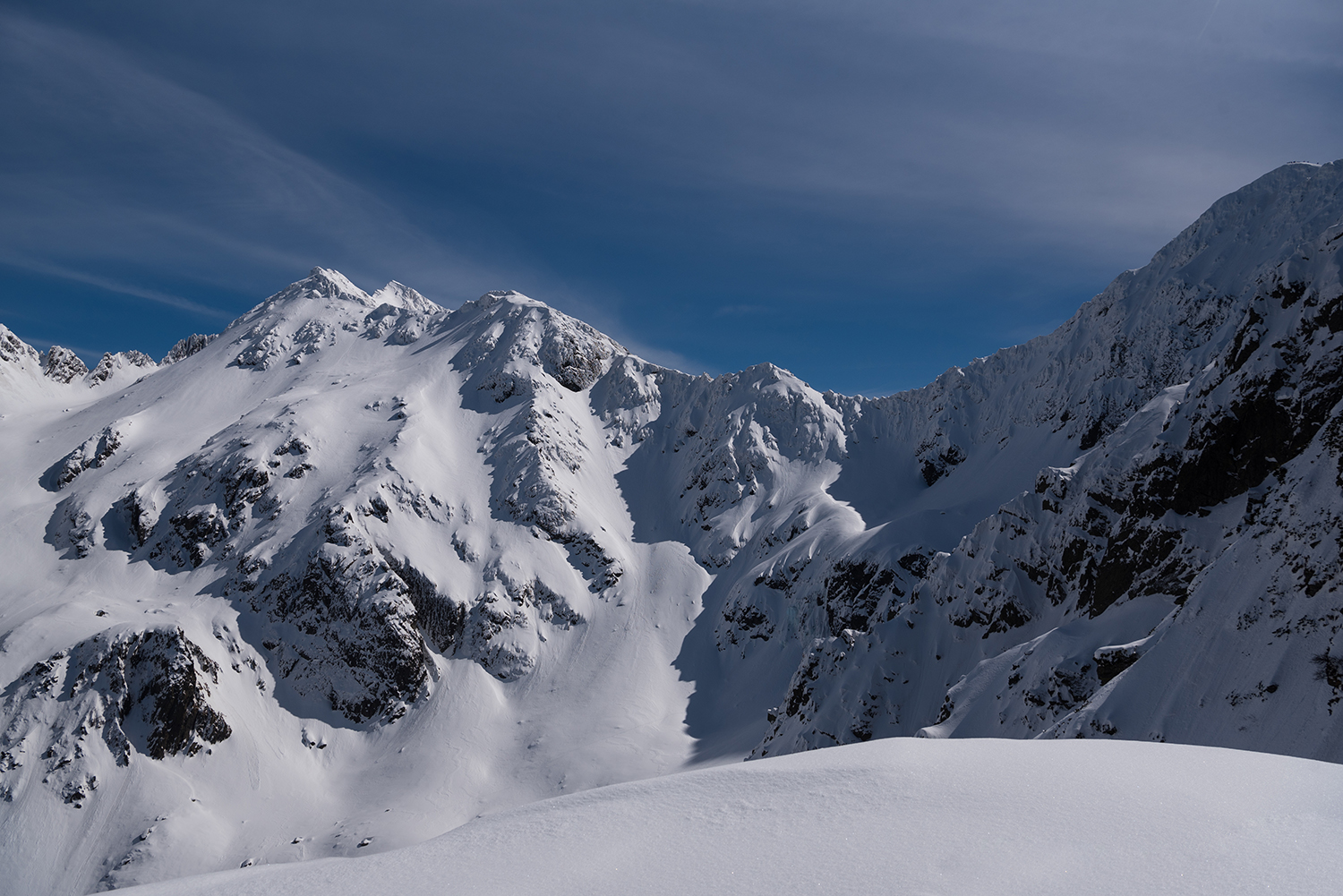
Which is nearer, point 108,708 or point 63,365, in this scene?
point 108,708

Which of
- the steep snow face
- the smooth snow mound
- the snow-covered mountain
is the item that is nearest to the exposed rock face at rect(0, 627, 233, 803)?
the snow-covered mountain

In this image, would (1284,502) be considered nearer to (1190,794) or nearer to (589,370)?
(1190,794)

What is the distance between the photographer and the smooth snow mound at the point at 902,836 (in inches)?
275

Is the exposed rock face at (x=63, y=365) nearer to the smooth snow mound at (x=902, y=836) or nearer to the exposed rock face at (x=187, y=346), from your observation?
the exposed rock face at (x=187, y=346)

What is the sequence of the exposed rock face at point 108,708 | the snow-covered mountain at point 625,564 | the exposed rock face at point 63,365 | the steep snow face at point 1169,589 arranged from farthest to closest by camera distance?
the exposed rock face at point 63,365, the exposed rock face at point 108,708, the snow-covered mountain at point 625,564, the steep snow face at point 1169,589

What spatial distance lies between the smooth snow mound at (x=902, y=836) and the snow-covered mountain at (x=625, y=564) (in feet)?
88.4

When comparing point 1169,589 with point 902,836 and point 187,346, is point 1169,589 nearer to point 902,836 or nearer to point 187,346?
point 902,836

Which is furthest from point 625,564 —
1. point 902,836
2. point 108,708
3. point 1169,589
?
point 902,836

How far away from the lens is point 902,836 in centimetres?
785

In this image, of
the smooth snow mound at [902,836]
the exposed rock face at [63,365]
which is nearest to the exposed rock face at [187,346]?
the exposed rock face at [63,365]

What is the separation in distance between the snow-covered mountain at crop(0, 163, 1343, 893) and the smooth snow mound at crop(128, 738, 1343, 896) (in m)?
26.9

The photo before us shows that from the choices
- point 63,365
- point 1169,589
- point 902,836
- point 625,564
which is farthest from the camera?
point 63,365

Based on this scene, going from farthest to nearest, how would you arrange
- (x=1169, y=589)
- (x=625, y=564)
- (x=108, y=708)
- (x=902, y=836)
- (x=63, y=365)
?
(x=63, y=365)
(x=625, y=564)
(x=108, y=708)
(x=1169, y=589)
(x=902, y=836)

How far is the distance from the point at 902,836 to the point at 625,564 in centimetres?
10550
